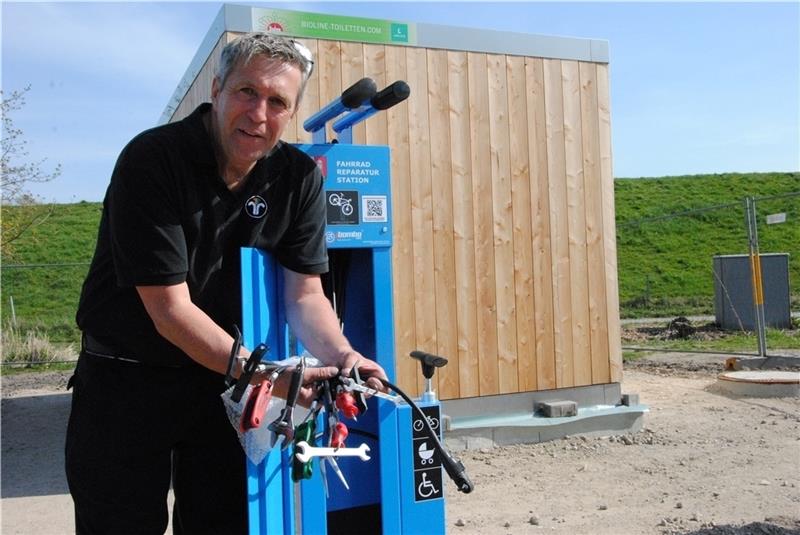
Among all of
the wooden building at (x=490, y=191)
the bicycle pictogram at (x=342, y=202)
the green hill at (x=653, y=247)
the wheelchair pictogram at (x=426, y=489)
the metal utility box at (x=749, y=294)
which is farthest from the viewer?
the green hill at (x=653, y=247)

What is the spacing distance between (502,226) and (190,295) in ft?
12.8

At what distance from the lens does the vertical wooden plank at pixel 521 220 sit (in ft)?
18.0

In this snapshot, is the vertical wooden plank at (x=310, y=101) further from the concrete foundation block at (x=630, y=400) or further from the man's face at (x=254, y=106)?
the concrete foundation block at (x=630, y=400)

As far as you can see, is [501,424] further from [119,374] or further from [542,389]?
[119,374]

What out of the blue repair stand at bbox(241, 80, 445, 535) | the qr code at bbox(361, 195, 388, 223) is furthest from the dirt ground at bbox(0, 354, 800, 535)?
the qr code at bbox(361, 195, 388, 223)

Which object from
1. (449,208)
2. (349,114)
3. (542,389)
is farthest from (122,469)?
(542,389)

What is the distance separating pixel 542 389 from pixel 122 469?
4184mm

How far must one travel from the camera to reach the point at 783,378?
6867 millimetres

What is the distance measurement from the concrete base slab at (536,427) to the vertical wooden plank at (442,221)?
0.30 m

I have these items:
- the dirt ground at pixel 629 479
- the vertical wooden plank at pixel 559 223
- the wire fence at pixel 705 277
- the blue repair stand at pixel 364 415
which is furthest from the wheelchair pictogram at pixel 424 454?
the wire fence at pixel 705 277

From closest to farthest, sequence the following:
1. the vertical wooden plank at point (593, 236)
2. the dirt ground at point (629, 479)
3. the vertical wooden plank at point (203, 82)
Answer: the dirt ground at point (629, 479), the vertical wooden plank at point (203, 82), the vertical wooden plank at point (593, 236)

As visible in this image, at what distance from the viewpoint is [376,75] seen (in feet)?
16.7

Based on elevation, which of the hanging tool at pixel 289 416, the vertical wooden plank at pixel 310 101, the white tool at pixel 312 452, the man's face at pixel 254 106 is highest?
the vertical wooden plank at pixel 310 101

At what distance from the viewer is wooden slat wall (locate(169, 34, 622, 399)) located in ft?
16.8
